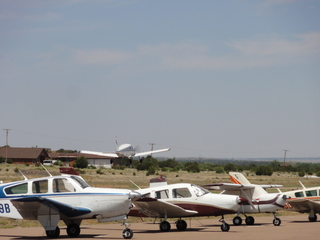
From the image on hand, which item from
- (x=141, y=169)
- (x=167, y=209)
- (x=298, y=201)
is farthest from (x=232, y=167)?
(x=167, y=209)

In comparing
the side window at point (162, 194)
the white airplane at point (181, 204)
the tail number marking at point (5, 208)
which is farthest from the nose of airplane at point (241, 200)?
the tail number marking at point (5, 208)

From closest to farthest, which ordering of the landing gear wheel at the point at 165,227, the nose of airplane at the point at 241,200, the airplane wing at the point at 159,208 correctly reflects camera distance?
the airplane wing at the point at 159,208, the landing gear wheel at the point at 165,227, the nose of airplane at the point at 241,200

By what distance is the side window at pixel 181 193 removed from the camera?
803 inches

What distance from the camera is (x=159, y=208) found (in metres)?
19.6

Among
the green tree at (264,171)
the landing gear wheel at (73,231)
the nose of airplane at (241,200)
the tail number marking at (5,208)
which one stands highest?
the green tree at (264,171)

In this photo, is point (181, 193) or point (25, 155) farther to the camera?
point (25, 155)

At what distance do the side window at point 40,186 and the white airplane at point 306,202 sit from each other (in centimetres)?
1302

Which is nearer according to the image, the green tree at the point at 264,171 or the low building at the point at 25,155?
the green tree at the point at 264,171

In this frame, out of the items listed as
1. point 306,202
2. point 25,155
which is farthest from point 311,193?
point 25,155

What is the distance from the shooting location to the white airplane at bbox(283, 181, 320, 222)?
81.8ft

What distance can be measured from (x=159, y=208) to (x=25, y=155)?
288ft

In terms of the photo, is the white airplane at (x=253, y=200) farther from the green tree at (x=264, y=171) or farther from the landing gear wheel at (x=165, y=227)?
the green tree at (x=264, y=171)

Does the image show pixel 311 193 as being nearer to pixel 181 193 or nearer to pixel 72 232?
pixel 181 193

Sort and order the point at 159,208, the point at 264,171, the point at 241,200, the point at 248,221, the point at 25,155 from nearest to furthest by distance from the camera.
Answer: the point at 159,208 → the point at 241,200 → the point at 248,221 → the point at 264,171 → the point at 25,155
